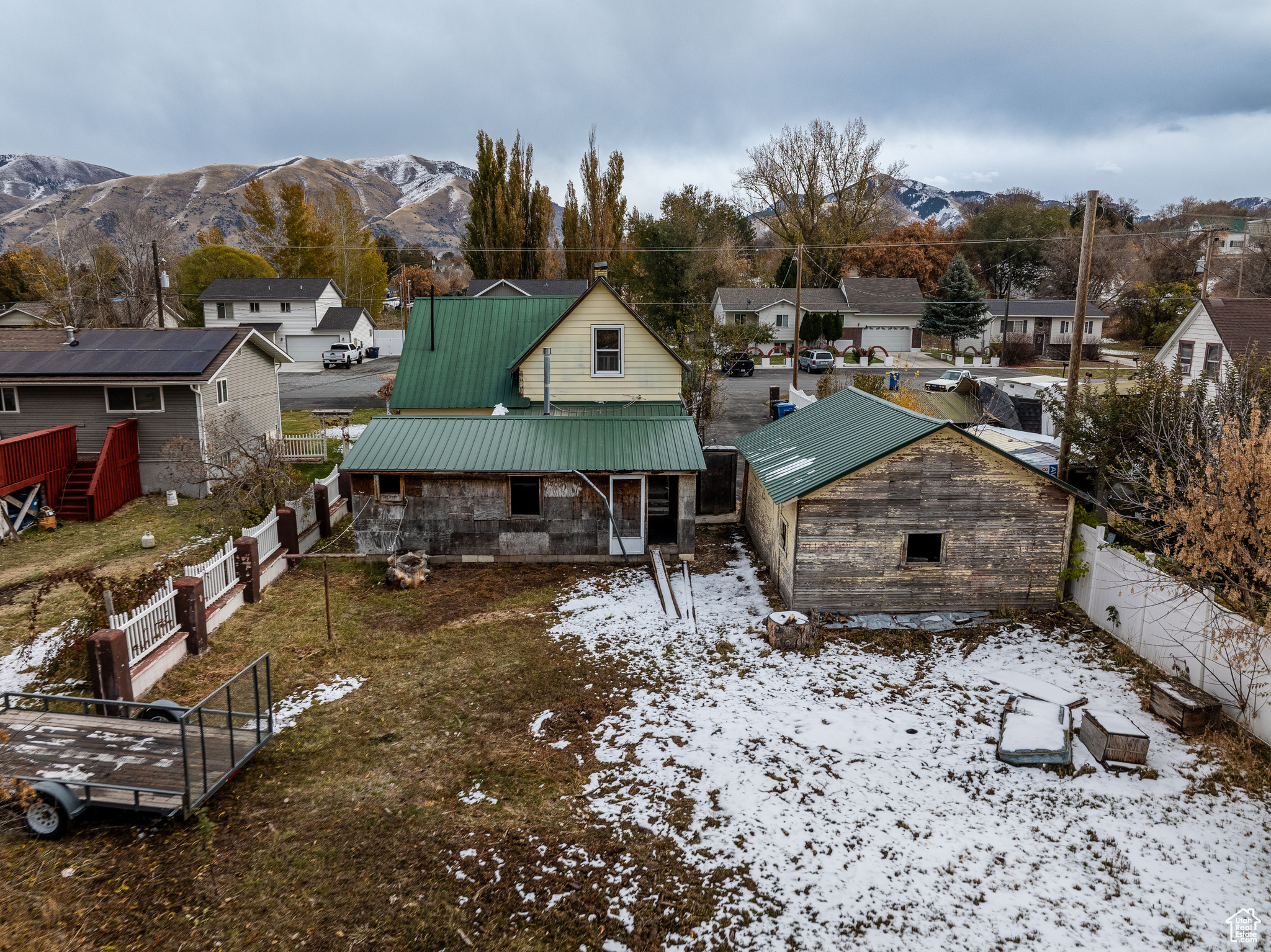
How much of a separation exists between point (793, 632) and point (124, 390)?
21739 mm

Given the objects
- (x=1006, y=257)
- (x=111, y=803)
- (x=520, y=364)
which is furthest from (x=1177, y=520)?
(x=1006, y=257)

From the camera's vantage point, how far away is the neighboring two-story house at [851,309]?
6341 cm

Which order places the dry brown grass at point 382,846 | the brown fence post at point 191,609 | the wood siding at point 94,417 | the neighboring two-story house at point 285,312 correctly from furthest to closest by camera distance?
the neighboring two-story house at point 285,312 < the wood siding at point 94,417 < the brown fence post at point 191,609 < the dry brown grass at point 382,846

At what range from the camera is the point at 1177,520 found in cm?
1072

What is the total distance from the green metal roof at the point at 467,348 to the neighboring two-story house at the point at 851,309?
3889 centimetres

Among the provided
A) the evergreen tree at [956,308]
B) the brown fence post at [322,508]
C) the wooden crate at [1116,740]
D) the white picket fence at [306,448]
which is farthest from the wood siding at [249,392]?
the evergreen tree at [956,308]

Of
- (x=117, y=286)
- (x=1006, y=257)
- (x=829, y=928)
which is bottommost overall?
(x=829, y=928)

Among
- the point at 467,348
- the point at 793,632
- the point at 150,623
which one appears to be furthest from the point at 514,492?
the point at 467,348

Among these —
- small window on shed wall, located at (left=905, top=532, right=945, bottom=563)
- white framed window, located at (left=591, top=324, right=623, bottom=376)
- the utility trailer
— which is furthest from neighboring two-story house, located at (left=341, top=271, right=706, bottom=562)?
the utility trailer

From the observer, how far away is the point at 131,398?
23609mm

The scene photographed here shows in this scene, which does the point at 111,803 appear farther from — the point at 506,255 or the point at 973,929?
the point at 506,255

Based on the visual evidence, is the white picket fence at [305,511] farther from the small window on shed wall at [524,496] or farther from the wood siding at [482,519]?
the small window on shed wall at [524,496]

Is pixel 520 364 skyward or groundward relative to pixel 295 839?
skyward

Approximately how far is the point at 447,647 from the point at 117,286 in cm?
6235
